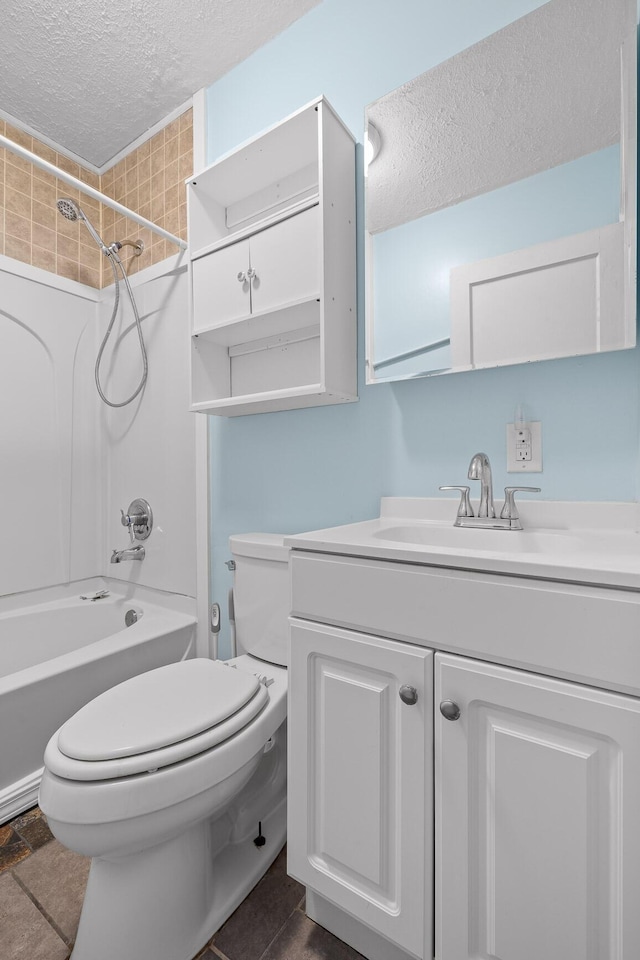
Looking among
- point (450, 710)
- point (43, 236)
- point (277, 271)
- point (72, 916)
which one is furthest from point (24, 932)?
point (43, 236)

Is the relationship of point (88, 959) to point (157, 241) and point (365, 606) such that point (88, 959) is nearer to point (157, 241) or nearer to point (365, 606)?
point (365, 606)

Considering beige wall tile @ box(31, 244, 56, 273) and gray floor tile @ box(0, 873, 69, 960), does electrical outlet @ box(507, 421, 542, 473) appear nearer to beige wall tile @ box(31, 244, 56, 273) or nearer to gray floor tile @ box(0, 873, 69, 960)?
gray floor tile @ box(0, 873, 69, 960)

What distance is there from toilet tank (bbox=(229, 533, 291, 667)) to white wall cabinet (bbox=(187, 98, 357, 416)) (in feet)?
1.46

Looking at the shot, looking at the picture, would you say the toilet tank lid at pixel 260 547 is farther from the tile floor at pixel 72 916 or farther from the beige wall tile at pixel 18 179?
the beige wall tile at pixel 18 179

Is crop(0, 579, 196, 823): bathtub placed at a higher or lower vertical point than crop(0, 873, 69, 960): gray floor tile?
higher

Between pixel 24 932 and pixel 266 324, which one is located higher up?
pixel 266 324

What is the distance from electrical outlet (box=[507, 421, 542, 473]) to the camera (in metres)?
1.10

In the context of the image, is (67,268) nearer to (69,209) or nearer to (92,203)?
(92,203)

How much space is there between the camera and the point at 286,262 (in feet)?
4.37

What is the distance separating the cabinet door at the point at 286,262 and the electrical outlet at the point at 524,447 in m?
0.64

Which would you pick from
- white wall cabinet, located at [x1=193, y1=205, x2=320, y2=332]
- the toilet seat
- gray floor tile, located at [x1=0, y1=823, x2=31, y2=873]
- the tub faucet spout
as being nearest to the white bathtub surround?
the tub faucet spout

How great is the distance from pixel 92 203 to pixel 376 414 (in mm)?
1946

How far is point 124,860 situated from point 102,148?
8.70 feet

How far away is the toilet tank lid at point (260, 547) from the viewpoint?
4.29 ft
